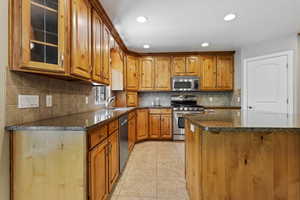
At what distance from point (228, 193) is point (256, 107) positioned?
11.1 feet

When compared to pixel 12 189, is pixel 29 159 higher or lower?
higher

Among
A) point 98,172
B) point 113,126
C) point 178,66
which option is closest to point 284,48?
point 178,66

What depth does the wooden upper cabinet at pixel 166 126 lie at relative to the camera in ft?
14.7

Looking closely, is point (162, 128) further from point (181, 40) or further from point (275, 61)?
point (275, 61)

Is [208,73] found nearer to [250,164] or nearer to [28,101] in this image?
[250,164]

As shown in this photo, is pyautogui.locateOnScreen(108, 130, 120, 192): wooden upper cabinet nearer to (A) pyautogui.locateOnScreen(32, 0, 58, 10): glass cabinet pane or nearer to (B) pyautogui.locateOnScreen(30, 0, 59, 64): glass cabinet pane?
(B) pyautogui.locateOnScreen(30, 0, 59, 64): glass cabinet pane

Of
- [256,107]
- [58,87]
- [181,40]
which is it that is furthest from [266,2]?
[58,87]

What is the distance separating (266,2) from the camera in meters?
2.33

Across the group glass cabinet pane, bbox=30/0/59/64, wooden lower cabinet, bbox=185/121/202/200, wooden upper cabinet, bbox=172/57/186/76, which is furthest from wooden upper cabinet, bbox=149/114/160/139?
glass cabinet pane, bbox=30/0/59/64

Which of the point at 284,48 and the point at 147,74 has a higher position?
the point at 284,48

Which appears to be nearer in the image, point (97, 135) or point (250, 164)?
point (250, 164)

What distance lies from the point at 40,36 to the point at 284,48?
4248 mm

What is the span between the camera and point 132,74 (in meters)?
4.67

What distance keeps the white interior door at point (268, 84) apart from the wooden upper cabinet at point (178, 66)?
1573mm
